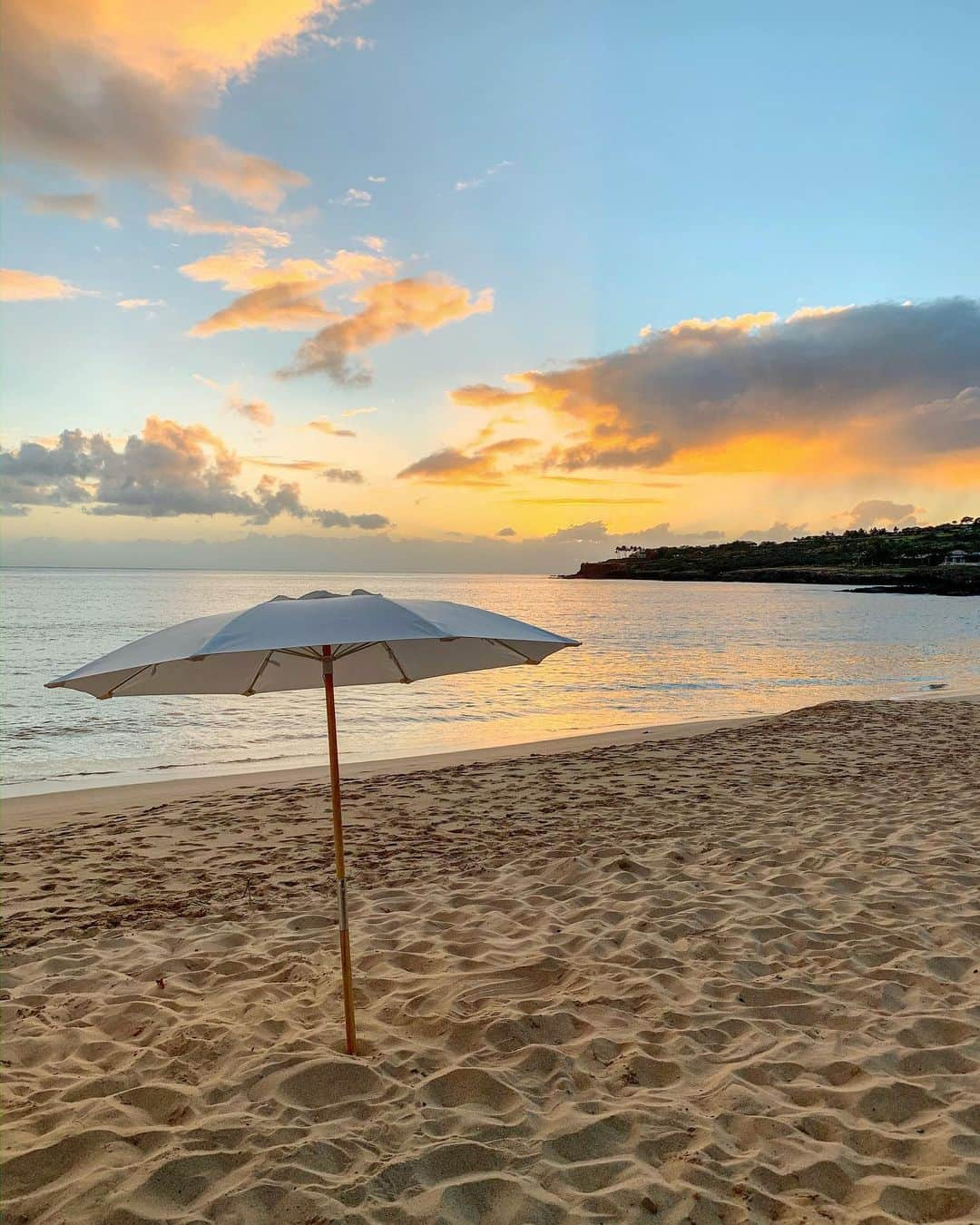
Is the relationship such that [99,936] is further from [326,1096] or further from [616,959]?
[616,959]

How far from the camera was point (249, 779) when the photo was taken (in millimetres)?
12781

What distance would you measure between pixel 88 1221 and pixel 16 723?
18522 millimetres

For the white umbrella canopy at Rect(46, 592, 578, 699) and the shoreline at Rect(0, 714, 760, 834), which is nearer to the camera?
the white umbrella canopy at Rect(46, 592, 578, 699)

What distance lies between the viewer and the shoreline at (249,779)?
10883 mm

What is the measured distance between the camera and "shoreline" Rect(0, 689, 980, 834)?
35.7 feet

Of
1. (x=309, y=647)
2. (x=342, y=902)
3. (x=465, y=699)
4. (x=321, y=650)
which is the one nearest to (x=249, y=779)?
(x=342, y=902)

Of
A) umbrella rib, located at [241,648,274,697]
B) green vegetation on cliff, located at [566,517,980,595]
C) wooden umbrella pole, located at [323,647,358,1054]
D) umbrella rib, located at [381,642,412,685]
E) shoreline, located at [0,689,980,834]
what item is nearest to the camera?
wooden umbrella pole, located at [323,647,358,1054]

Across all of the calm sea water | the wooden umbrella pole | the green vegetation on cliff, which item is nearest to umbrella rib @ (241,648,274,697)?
the wooden umbrella pole

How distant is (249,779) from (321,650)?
925 centimetres

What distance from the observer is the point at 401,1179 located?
3248mm

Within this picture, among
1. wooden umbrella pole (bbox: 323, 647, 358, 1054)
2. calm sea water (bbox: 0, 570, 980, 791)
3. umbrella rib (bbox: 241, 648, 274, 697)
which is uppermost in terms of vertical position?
umbrella rib (bbox: 241, 648, 274, 697)

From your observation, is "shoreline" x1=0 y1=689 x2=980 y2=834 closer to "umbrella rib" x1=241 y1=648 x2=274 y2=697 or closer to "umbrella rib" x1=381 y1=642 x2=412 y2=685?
"umbrella rib" x1=241 y1=648 x2=274 y2=697

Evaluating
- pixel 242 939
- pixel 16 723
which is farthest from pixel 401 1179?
pixel 16 723

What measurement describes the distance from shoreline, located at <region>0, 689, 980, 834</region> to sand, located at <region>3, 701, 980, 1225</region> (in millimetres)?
2330
